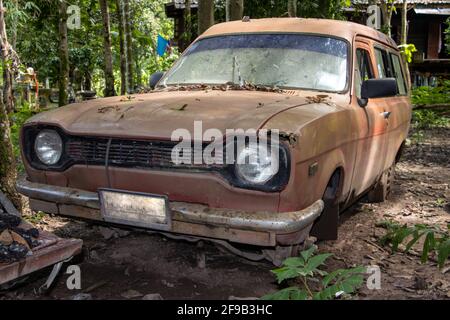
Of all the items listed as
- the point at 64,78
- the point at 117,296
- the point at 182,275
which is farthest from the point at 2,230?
the point at 64,78

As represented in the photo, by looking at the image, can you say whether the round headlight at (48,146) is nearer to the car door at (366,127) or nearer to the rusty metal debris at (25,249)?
the rusty metal debris at (25,249)

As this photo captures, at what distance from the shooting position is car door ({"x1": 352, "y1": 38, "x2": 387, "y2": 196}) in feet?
12.1

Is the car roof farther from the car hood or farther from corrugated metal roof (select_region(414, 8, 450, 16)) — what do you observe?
corrugated metal roof (select_region(414, 8, 450, 16))

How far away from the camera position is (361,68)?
4.19 m

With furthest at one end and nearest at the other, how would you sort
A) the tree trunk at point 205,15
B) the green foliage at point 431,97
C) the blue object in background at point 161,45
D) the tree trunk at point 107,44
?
the blue object in background at point 161,45
the tree trunk at point 107,44
the green foliage at point 431,97
the tree trunk at point 205,15

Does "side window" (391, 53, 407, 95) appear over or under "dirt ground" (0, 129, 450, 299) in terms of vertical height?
over

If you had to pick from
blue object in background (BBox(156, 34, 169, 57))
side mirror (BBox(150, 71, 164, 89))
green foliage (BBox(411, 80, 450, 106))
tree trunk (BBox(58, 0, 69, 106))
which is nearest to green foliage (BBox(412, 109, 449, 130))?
green foliage (BBox(411, 80, 450, 106))

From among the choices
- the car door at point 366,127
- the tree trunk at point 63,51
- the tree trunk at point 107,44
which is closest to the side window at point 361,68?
the car door at point 366,127

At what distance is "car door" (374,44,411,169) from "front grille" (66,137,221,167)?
8.13 ft

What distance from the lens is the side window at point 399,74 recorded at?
5531 mm

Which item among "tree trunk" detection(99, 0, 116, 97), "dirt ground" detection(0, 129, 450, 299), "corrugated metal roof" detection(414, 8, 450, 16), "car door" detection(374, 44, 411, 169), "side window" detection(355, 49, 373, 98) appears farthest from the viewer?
"corrugated metal roof" detection(414, 8, 450, 16)

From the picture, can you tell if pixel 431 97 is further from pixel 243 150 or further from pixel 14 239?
pixel 14 239

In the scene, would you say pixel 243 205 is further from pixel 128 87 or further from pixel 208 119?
pixel 128 87

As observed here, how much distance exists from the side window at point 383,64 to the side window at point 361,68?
0.34 metres
